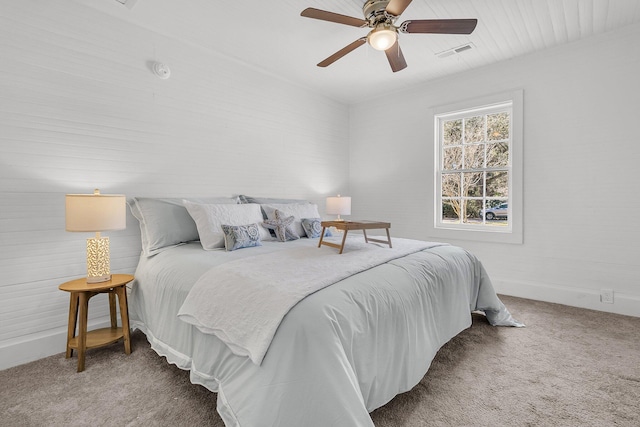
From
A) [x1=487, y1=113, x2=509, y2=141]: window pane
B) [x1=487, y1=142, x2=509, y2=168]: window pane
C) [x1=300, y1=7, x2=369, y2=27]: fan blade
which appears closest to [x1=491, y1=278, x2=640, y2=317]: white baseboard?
[x1=487, y1=142, x2=509, y2=168]: window pane

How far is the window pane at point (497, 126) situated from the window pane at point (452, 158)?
0.40 meters

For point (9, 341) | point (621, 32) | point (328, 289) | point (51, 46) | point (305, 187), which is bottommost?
point (9, 341)

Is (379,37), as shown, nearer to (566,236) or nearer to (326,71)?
(326,71)

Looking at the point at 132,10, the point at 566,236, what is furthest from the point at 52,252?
the point at 566,236

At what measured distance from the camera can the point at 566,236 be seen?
10.6 ft

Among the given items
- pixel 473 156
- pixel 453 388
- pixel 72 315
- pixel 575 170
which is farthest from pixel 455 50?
pixel 72 315

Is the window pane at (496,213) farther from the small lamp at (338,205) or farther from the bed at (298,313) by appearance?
the small lamp at (338,205)

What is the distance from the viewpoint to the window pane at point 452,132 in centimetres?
406

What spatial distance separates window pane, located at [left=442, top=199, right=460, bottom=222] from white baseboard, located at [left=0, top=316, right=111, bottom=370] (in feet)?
13.8

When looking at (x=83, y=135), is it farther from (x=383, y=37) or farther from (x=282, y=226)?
(x=383, y=37)

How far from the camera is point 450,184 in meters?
4.14

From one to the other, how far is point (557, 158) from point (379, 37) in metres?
2.42

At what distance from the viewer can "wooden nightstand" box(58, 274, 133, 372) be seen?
2064mm

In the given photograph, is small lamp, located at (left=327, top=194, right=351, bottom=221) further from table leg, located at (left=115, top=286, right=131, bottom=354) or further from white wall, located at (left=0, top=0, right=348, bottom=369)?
table leg, located at (left=115, top=286, right=131, bottom=354)
